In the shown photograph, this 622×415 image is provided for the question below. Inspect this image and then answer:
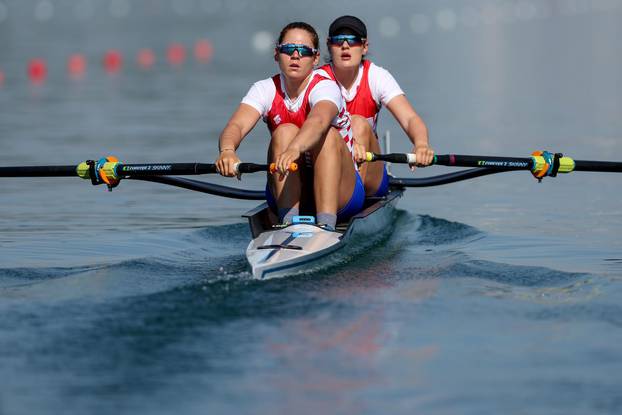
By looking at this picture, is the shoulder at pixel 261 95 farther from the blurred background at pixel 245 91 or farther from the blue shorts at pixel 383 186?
the blurred background at pixel 245 91

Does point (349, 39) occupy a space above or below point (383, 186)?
above

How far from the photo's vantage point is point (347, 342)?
21.5 ft

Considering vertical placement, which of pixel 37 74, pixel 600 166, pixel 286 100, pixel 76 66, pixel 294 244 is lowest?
pixel 294 244

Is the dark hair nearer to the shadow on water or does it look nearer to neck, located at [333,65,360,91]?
neck, located at [333,65,360,91]

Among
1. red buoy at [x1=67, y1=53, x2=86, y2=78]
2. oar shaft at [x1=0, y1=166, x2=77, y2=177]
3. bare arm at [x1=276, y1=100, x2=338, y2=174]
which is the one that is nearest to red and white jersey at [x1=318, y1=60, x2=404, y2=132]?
bare arm at [x1=276, y1=100, x2=338, y2=174]

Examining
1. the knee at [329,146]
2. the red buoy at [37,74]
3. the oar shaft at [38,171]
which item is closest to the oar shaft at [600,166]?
the knee at [329,146]

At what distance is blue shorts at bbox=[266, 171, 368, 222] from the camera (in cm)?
945

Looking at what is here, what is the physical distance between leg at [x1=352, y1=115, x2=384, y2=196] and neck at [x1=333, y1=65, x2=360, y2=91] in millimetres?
333

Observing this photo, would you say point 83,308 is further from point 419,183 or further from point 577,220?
point 577,220

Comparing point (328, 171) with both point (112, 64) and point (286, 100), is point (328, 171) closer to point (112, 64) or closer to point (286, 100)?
point (286, 100)

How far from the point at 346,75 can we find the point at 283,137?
5.43 ft

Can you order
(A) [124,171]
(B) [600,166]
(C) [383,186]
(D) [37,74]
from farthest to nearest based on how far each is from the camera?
(D) [37,74], (C) [383,186], (B) [600,166], (A) [124,171]

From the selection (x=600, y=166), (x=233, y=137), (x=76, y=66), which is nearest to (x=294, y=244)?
(x=233, y=137)

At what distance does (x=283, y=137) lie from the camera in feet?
28.9
